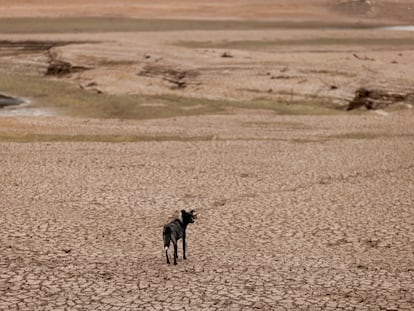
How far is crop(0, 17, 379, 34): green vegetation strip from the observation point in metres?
55.2

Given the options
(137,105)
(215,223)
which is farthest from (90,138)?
(215,223)

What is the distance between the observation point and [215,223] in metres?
14.2

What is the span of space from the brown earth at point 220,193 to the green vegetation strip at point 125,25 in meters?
18.2

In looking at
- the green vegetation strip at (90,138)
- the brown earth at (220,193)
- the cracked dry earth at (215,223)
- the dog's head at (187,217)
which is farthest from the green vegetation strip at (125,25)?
the dog's head at (187,217)

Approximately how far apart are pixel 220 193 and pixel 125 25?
144 ft

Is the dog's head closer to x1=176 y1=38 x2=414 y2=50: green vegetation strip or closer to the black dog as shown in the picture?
the black dog

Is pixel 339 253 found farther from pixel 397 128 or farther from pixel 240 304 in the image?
pixel 397 128

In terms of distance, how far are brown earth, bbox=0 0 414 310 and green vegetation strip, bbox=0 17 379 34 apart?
18204 millimetres

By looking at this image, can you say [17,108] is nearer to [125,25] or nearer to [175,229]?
[175,229]

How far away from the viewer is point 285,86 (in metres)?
32.5

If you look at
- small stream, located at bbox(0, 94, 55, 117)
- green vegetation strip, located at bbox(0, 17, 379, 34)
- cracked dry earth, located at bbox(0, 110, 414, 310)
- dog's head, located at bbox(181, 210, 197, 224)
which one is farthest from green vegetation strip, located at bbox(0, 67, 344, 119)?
green vegetation strip, located at bbox(0, 17, 379, 34)

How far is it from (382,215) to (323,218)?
3.51 ft

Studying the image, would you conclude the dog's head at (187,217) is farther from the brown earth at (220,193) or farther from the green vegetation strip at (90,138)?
the green vegetation strip at (90,138)

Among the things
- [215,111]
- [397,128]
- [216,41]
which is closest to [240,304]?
[397,128]
